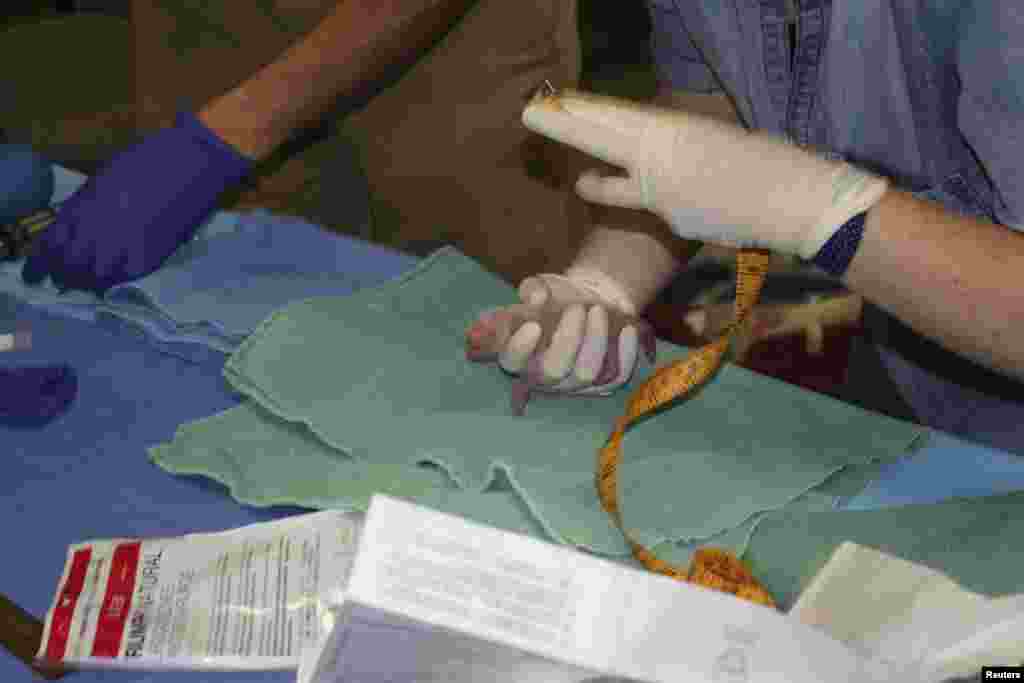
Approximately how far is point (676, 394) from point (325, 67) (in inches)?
27.0

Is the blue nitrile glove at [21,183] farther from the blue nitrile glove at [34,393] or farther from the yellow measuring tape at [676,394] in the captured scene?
the yellow measuring tape at [676,394]

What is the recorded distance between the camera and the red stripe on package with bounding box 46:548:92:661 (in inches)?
28.3

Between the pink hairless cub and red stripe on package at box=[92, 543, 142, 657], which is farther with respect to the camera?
the pink hairless cub

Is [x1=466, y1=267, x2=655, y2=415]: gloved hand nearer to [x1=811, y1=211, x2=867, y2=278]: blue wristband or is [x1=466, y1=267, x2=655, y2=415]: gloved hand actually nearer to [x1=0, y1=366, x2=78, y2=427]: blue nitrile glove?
[x1=811, y1=211, x2=867, y2=278]: blue wristband

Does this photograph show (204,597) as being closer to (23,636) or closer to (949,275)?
(23,636)

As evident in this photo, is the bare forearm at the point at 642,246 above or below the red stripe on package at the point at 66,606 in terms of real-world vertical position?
above

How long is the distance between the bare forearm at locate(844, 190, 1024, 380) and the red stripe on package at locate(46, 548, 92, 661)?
63cm

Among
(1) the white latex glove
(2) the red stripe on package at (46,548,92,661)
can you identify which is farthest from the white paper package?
(1) the white latex glove

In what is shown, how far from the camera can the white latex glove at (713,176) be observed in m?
0.79

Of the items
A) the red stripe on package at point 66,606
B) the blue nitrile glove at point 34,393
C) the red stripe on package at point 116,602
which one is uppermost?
the red stripe on package at point 116,602

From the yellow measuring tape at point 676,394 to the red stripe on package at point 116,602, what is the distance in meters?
0.36

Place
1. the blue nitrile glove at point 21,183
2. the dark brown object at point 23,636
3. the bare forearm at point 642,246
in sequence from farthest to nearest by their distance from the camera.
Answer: the blue nitrile glove at point 21,183
the bare forearm at point 642,246
the dark brown object at point 23,636

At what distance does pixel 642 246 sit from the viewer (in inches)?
44.2

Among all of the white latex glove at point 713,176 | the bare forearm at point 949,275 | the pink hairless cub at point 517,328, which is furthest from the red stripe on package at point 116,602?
the bare forearm at point 949,275
